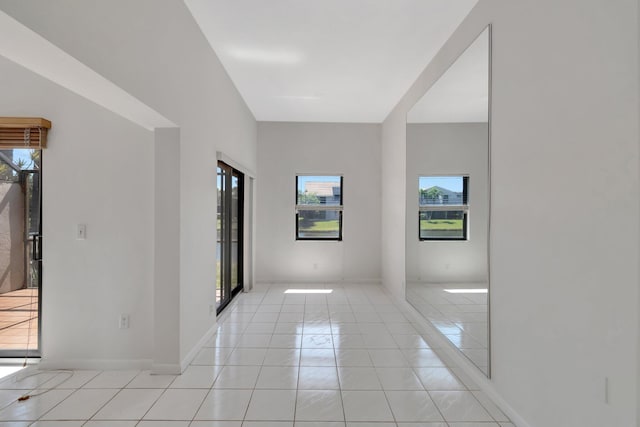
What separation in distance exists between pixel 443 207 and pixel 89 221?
3.20 metres

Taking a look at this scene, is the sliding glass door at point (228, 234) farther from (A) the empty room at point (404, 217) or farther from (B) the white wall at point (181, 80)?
(B) the white wall at point (181, 80)

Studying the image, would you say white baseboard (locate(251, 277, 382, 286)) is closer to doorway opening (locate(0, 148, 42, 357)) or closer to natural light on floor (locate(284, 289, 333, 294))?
natural light on floor (locate(284, 289, 333, 294))

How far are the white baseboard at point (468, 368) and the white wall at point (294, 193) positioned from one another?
2.11 m

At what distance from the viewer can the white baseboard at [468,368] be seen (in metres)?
2.13

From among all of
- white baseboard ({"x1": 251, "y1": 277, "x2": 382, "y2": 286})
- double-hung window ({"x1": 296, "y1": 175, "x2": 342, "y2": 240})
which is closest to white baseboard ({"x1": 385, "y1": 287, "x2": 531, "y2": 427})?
white baseboard ({"x1": 251, "y1": 277, "x2": 382, "y2": 286})

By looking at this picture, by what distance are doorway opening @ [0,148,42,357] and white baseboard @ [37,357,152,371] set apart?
15 cm

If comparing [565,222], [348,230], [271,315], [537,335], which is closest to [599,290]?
[565,222]

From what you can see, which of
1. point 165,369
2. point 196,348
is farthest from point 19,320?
point 196,348

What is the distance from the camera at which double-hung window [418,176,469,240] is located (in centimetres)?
282

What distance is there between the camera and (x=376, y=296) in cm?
535

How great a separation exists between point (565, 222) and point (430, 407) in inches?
60.5

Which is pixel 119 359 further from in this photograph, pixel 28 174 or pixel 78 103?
pixel 78 103

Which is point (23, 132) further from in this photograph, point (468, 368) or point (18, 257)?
point (468, 368)

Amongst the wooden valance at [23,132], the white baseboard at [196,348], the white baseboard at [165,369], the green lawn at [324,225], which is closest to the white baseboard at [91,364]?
the white baseboard at [165,369]
